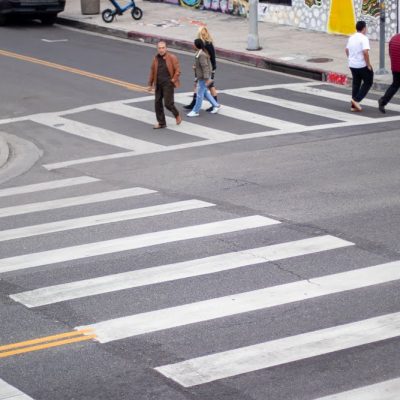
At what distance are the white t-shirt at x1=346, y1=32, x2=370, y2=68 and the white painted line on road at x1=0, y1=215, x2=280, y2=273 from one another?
7864 mm

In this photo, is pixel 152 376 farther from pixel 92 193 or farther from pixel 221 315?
pixel 92 193

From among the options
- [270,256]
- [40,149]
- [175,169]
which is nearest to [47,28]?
[40,149]

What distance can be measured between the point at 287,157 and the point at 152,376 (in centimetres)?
864

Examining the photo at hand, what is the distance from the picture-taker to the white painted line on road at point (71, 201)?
1485 centimetres

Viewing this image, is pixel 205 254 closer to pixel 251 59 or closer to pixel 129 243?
pixel 129 243

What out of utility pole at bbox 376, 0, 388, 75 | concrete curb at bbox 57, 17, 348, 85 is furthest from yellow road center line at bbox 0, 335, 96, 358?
utility pole at bbox 376, 0, 388, 75

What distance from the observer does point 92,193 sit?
51.2 feet

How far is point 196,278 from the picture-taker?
11.3 meters

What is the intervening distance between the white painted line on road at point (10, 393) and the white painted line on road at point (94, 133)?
9872 millimetres

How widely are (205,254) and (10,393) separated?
12.9 ft

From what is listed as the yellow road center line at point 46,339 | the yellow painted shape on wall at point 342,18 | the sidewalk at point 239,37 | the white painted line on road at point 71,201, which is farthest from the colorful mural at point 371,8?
the yellow road center line at point 46,339

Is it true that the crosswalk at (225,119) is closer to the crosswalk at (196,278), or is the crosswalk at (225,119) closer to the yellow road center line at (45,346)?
the crosswalk at (196,278)

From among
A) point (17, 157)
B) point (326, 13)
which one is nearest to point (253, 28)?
point (326, 13)

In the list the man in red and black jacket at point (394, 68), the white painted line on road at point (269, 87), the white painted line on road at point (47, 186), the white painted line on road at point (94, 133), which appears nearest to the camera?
the white painted line on road at point (47, 186)
